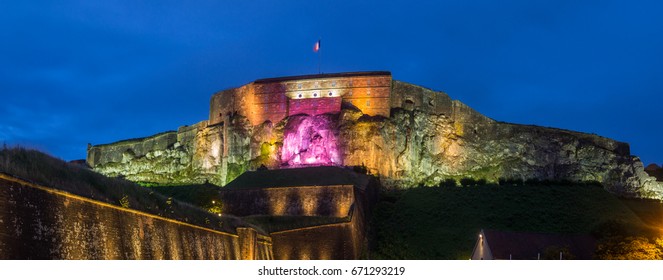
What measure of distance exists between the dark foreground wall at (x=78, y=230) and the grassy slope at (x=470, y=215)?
2071 centimetres

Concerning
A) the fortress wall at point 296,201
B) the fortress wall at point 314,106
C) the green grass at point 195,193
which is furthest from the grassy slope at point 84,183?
the fortress wall at point 314,106

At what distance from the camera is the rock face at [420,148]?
192 feet

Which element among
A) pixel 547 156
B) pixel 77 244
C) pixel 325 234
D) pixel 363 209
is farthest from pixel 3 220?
pixel 547 156

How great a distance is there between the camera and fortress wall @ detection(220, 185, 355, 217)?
45594mm

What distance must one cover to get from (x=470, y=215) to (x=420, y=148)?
1235 cm

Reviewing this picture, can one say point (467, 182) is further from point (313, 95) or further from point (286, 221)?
point (286, 221)

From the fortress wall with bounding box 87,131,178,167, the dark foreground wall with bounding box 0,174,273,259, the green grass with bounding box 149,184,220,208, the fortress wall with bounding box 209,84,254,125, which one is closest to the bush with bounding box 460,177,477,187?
the fortress wall with bounding box 209,84,254,125

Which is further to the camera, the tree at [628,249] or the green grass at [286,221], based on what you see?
the green grass at [286,221]

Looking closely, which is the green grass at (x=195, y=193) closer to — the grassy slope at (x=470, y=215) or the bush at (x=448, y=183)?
the grassy slope at (x=470, y=215)

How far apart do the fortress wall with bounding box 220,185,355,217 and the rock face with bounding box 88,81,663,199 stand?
11.5 m

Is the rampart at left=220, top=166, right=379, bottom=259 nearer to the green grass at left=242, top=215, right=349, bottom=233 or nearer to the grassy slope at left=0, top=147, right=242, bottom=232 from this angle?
the green grass at left=242, top=215, right=349, bottom=233

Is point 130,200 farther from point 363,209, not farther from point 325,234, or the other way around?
point 363,209

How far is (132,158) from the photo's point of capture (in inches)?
2921

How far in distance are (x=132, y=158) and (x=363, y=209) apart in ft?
115
